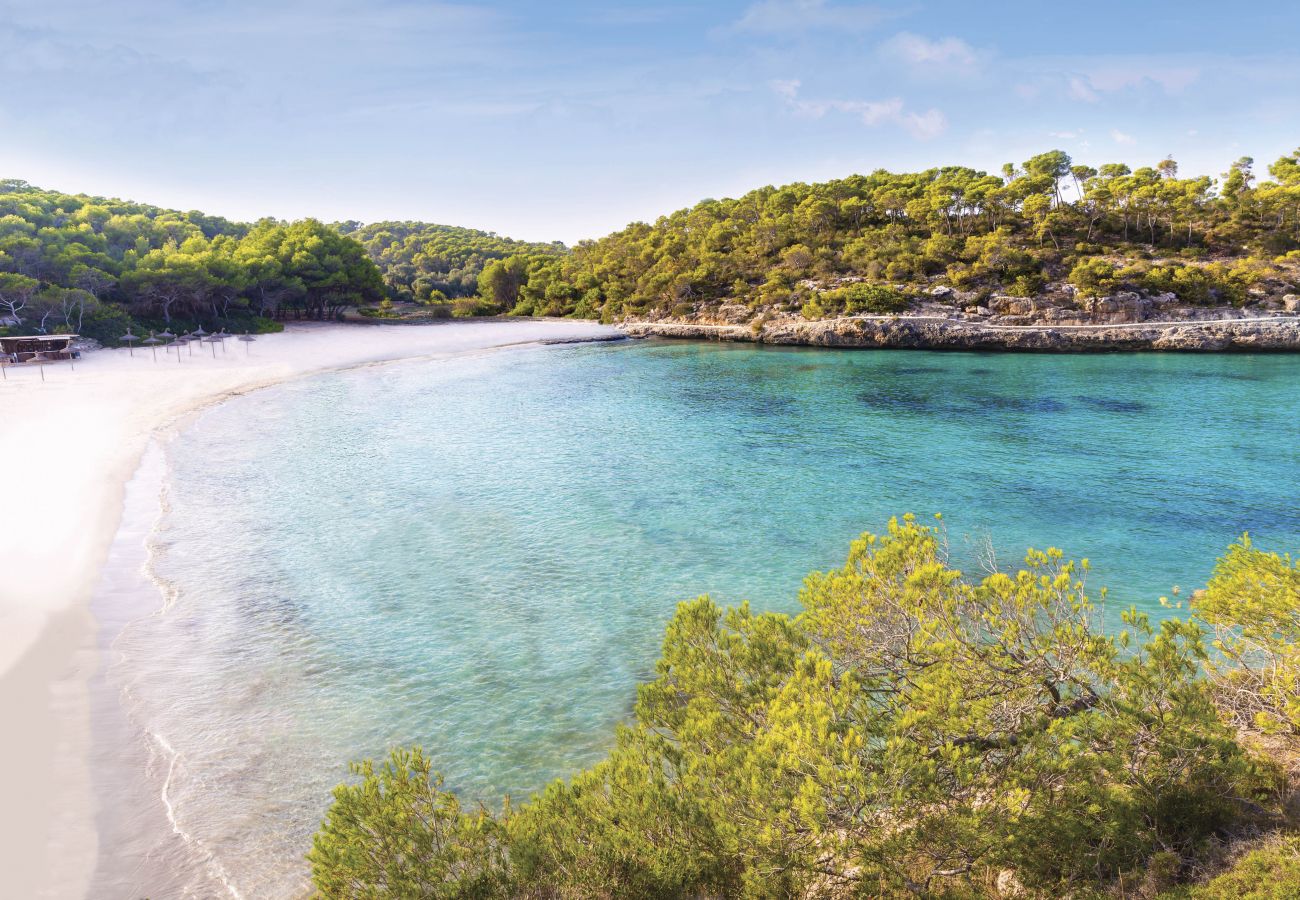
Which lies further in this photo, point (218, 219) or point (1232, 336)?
point (218, 219)

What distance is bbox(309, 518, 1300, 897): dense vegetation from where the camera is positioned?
243 inches

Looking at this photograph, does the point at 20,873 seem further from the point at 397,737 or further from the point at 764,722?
the point at 764,722

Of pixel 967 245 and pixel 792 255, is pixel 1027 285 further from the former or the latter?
pixel 792 255

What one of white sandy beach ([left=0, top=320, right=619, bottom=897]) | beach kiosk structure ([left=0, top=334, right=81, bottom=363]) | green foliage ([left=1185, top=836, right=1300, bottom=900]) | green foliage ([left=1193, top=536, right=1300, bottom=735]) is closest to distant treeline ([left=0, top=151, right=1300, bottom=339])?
beach kiosk structure ([left=0, top=334, right=81, bottom=363])

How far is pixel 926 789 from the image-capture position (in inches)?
242

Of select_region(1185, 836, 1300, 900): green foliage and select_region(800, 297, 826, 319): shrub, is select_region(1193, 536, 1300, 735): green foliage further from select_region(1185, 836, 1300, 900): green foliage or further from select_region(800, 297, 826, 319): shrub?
select_region(800, 297, 826, 319): shrub

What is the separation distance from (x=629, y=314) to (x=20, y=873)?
8058cm

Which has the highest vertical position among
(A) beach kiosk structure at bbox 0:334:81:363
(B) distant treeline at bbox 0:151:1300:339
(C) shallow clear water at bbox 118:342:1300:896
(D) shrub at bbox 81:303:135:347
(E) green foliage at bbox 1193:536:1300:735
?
(B) distant treeline at bbox 0:151:1300:339

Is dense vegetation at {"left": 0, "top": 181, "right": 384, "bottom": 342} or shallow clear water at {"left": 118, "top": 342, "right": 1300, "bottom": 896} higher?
dense vegetation at {"left": 0, "top": 181, "right": 384, "bottom": 342}

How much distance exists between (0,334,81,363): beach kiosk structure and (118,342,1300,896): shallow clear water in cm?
1853

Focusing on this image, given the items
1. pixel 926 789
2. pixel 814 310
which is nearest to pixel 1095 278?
pixel 814 310

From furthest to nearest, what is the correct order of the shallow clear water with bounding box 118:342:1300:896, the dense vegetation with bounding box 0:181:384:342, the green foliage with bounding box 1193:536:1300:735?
the dense vegetation with bounding box 0:181:384:342 → the shallow clear water with bounding box 118:342:1300:896 → the green foliage with bounding box 1193:536:1300:735

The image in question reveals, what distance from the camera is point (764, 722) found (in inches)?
292

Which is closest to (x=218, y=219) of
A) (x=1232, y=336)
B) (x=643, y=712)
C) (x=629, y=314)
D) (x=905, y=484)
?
(x=629, y=314)
